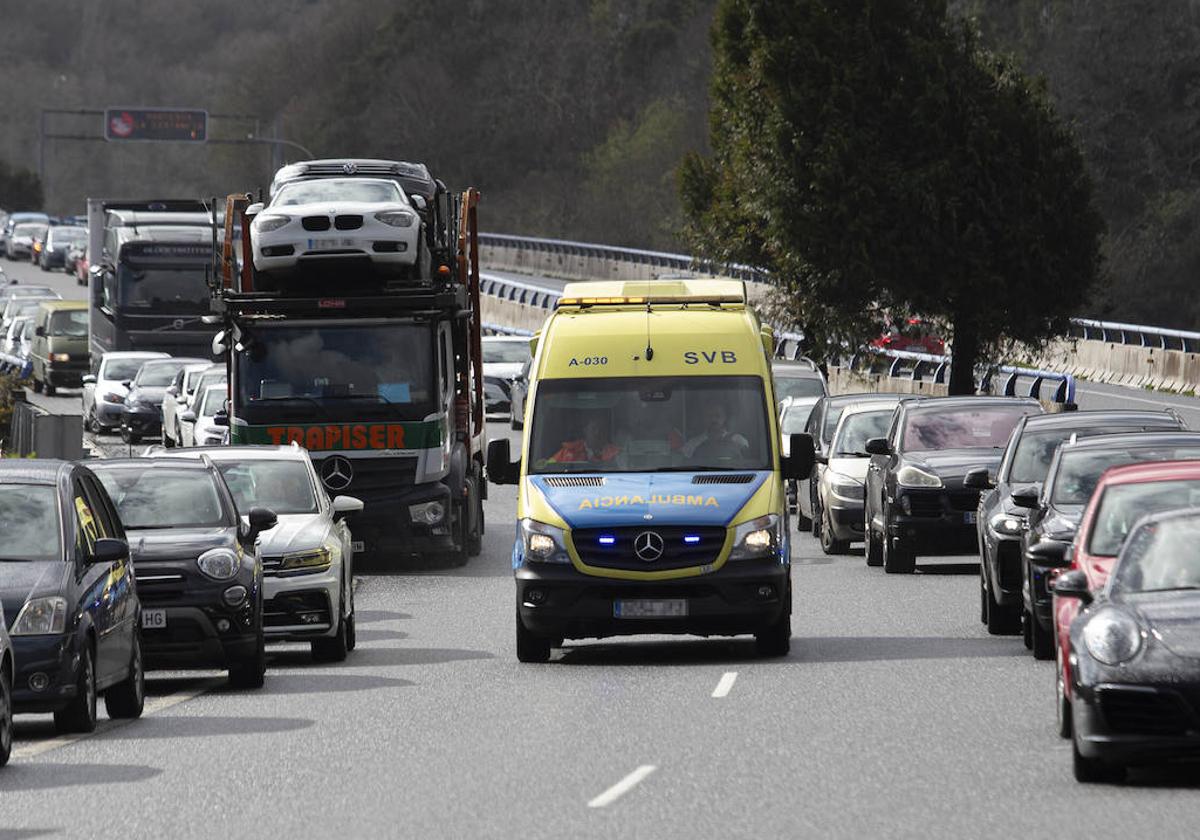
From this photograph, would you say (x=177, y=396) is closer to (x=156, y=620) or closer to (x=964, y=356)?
(x=964, y=356)

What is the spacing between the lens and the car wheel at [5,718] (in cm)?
1316

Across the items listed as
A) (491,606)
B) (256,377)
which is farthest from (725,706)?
(256,377)

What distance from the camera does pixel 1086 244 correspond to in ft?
147

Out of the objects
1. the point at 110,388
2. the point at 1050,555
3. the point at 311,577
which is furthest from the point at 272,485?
the point at 110,388

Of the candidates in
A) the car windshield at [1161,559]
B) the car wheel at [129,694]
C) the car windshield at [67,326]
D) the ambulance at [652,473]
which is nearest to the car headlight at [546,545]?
the ambulance at [652,473]

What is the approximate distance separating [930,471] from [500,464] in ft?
24.4

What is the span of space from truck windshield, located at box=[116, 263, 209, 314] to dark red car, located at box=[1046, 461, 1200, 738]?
35.7m

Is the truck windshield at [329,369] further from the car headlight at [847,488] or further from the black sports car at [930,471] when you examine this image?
the black sports car at [930,471]

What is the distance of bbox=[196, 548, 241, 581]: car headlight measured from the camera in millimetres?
17266

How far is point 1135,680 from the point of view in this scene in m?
11.4

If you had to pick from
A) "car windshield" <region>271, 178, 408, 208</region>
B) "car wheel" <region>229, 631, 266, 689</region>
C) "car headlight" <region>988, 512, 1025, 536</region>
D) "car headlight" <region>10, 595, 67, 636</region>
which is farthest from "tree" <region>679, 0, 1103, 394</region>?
"car headlight" <region>10, 595, 67, 636</region>

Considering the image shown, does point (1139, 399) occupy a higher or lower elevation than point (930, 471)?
higher

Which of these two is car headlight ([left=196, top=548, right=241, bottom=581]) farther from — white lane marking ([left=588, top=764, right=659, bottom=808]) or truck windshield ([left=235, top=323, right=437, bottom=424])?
truck windshield ([left=235, top=323, right=437, bottom=424])

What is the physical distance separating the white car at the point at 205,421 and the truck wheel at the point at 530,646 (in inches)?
708
